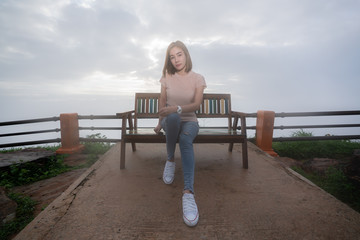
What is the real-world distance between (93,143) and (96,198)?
3.26 m

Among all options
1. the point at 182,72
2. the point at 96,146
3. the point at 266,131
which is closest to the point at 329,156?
the point at 266,131

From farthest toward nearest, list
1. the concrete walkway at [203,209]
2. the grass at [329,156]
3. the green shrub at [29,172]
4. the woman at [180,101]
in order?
the green shrub at [29,172] → the grass at [329,156] → the woman at [180,101] → the concrete walkway at [203,209]

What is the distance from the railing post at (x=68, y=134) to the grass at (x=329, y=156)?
457 cm

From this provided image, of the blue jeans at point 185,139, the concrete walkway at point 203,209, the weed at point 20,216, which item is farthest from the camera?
the blue jeans at point 185,139

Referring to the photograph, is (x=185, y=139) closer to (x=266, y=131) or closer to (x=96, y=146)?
(x=266, y=131)

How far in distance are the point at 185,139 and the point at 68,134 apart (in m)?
3.59

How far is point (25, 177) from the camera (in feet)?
10.7

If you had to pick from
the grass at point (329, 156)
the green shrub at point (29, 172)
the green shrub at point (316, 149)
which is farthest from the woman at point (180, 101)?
the green shrub at point (316, 149)

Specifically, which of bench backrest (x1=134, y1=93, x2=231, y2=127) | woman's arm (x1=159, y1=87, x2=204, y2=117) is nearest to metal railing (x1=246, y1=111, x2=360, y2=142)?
bench backrest (x1=134, y1=93, x2=231, y2=127)

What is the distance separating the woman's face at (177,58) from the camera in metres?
2.27

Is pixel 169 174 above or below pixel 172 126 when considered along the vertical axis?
below

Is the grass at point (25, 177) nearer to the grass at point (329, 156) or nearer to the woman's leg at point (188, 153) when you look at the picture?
the woman's leg at point (188, 153)

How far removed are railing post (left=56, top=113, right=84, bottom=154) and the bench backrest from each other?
196 cm

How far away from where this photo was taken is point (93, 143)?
501 centimetres
